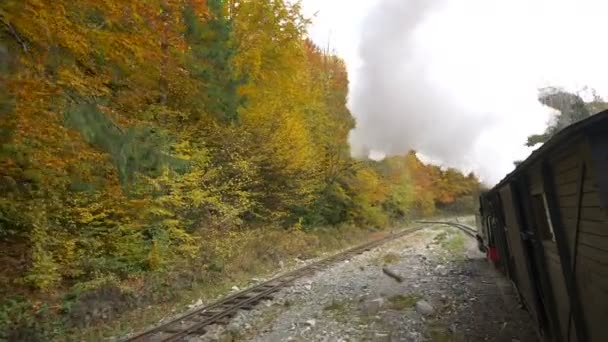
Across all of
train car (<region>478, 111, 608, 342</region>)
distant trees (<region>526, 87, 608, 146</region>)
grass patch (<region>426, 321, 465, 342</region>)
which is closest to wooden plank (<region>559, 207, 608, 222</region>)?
train car (<region>478, 111, 608, 342</region>)

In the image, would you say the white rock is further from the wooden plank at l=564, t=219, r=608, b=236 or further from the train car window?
the wooden plank at l=564, t=219, r=608, b=236

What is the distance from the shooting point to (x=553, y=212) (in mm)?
4535

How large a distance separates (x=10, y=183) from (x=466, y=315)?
30.2 ft

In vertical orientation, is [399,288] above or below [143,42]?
below

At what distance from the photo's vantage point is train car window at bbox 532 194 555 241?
5.44 meters

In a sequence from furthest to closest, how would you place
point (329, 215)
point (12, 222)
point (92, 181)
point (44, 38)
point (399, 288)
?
point (329, 215) < point (399, 288) < point (12, 222) < point (92, 181) < point (44, 38)

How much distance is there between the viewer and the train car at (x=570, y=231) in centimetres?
323

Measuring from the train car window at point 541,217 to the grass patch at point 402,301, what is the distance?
172 inches

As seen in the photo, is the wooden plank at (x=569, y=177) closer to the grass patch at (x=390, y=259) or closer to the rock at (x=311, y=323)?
the rock at (x=311, y=323)

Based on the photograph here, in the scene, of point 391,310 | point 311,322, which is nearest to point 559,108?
point 391,310

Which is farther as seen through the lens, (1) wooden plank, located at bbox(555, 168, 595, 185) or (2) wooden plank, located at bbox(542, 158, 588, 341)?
(2) wooden plank, located at bbox(542, 158, 588, 341)

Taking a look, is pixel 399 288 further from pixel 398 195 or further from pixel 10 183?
pixel 398 195

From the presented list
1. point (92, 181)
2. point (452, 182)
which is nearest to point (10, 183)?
point (92, 181)

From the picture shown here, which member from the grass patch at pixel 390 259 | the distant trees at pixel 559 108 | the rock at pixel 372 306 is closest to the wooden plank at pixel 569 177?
the rock at pixel 372 306
